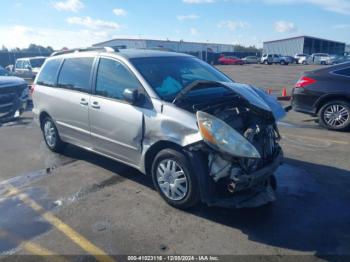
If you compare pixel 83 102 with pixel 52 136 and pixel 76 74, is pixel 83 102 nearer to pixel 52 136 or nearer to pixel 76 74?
pixel 76 74

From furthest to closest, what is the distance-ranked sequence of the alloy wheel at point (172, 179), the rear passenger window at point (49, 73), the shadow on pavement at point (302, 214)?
the rear passenger window at point (49, 73) < the alloy wheel at point (172, 179) < the shadow on pavement at point (302, 214)

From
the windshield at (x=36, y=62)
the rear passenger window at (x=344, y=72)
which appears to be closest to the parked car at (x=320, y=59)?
the windshield at (x=36, y=62)

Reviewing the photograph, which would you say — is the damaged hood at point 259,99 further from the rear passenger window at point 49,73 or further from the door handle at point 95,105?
the rear passenger window at point 49,73

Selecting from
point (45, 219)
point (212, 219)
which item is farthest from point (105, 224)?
point (212, 219)

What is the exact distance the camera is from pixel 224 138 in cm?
363

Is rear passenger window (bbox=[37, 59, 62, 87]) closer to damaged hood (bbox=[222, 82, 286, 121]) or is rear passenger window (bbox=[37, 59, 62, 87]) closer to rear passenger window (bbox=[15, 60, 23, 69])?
damaged hood (bbox=[222, 82, 286, 121])

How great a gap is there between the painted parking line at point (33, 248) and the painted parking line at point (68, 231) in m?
0.26

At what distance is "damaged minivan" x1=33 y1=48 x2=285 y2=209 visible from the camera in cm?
373

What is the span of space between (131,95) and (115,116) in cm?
59

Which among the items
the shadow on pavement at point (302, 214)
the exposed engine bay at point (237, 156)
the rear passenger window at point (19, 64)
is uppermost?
the rear passenger window at point (19, 64)

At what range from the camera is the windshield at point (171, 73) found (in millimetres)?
4484

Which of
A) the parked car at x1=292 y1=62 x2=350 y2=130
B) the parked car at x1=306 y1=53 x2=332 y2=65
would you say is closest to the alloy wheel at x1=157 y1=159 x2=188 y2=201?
the parked car at x1=292 y1=62 x2=350 y2=130

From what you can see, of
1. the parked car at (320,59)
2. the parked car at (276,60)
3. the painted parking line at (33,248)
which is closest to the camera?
the painted parking line at (33,248)

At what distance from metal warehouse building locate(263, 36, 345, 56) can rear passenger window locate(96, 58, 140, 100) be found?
8227cm
